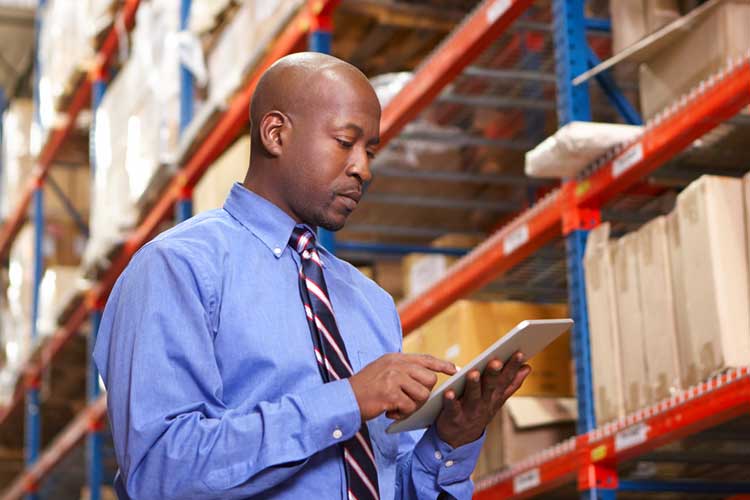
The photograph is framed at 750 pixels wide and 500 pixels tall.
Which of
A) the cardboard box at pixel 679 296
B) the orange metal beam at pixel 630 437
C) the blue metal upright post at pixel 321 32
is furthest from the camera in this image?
the blue metal upright post at pixel 321 32

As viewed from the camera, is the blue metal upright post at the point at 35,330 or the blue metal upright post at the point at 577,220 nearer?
the blue metal upright post at the point at 577,220

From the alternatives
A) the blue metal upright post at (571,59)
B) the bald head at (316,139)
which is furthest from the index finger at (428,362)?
the blue metal upright post at (571,59)

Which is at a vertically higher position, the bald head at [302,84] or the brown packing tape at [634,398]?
the bald head at [302,84]

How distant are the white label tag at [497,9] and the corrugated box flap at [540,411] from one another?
1174 mm

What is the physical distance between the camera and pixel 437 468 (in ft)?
6.51

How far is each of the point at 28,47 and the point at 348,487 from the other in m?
11.3

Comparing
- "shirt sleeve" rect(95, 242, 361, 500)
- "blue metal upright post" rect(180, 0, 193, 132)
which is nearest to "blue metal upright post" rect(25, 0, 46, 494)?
"blue metal upright post" rect(180, 0, 193, 132)

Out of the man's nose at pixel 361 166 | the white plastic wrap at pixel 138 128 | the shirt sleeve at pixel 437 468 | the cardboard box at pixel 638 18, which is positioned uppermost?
the white plastic wrap at pixel 138 128

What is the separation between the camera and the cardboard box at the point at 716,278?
309 centimetres

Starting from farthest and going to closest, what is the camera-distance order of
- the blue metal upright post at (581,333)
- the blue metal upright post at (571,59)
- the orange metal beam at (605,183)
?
the blue metal upright post at (571,59), the blue metal upright post at (581,333), the orange metal beam at (605,183)

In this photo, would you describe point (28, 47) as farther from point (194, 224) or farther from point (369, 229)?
point (194, 224)

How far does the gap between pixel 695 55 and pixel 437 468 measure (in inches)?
75.5

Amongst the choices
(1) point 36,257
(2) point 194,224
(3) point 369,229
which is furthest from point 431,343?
(1) point 36,257

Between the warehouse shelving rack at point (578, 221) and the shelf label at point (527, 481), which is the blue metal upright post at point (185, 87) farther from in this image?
the shelf label at point (527, 481)
